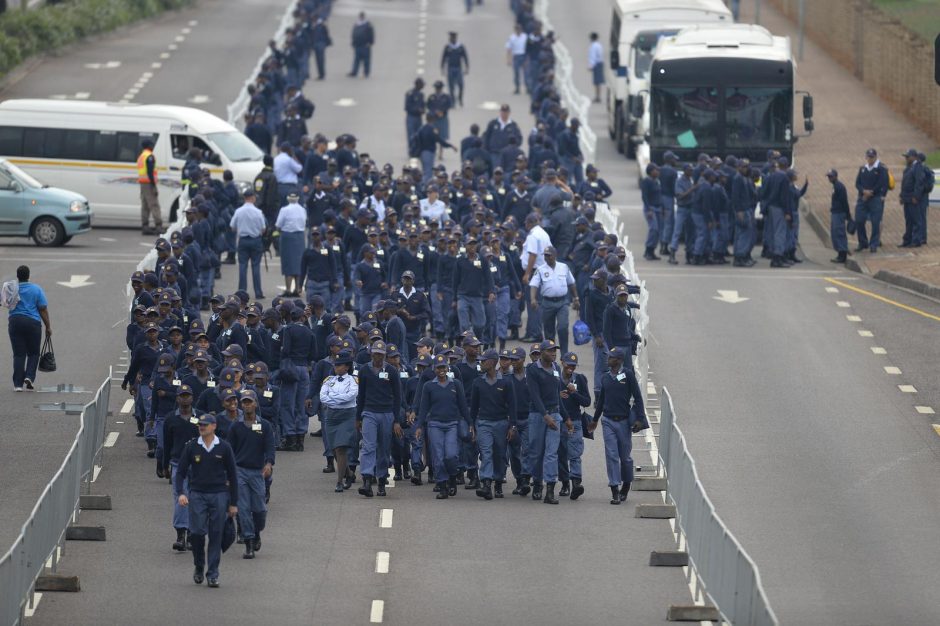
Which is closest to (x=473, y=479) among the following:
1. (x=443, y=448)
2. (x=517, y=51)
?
(x=443, y=448)

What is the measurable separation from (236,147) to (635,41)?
41.5 feet

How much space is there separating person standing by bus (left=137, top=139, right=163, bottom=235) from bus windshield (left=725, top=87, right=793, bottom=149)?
10.7 meters

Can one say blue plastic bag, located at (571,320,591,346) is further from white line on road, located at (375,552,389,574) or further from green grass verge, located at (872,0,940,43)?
green grass verge, located at (872,0,940,43)

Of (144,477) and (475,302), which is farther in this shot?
(475,302)

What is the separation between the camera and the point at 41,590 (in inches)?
680

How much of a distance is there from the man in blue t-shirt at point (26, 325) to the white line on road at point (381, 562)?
26.2ft

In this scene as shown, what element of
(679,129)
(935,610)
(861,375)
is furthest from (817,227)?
(935,610)

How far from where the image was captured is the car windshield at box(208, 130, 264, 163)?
123 ft

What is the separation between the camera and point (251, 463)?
18.5 m

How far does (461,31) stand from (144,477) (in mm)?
45011

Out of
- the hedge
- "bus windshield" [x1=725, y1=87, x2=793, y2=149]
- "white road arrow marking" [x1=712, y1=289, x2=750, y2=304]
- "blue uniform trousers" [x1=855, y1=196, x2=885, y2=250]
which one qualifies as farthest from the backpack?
the hedge

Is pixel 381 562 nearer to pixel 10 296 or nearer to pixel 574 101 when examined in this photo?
pixel 10 296

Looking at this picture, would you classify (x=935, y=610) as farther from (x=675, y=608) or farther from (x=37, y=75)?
(x=37, y=75)

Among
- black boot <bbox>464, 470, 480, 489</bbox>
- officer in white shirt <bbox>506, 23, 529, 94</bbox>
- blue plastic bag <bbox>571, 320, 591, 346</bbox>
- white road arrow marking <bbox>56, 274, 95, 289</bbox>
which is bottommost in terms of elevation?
white road arrow marking <bbox>56, 274, 95, 289</bbox>
